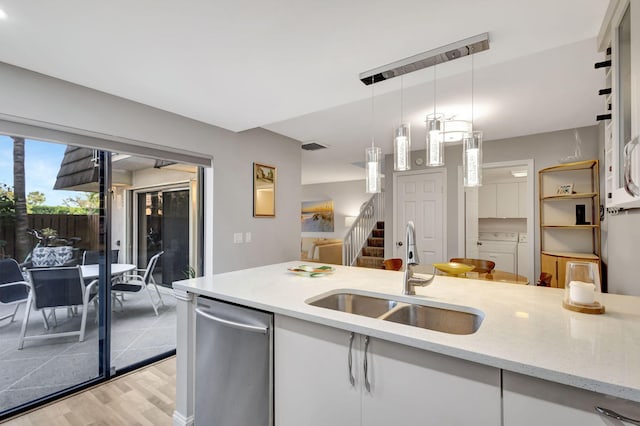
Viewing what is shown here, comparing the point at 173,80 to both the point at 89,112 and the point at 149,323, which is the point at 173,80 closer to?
the point at 89,112

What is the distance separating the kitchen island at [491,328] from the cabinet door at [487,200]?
4649 mm

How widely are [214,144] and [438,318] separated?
2.70 m

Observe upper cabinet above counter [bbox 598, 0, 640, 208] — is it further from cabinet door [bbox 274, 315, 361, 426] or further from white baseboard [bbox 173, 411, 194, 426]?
white baseboard [bbox 173, 411, 194, 426]

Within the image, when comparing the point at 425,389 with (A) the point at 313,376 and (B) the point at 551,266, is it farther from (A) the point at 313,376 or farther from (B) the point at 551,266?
(B) the point at 551,266

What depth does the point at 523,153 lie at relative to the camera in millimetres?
4070

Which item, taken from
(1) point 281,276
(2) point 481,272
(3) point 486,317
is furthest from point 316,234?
(3) point 486,317

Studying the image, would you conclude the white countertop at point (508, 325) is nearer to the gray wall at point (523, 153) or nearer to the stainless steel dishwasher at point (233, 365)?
the stainless steel dishwasher at point (233, 365)

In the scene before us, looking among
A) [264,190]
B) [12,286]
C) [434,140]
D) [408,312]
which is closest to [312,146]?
[264,190]

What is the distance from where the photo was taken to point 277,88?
89.8 inches

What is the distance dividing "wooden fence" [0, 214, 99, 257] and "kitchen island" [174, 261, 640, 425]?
1.17 meters

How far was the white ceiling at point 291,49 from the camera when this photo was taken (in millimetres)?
1440

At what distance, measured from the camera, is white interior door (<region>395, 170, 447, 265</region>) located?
183 inches

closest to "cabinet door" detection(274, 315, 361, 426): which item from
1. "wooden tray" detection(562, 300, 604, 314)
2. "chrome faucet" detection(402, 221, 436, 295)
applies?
"chrome faucet" detection(402, 221, 436, 295)

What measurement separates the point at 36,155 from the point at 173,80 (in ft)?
3.80
